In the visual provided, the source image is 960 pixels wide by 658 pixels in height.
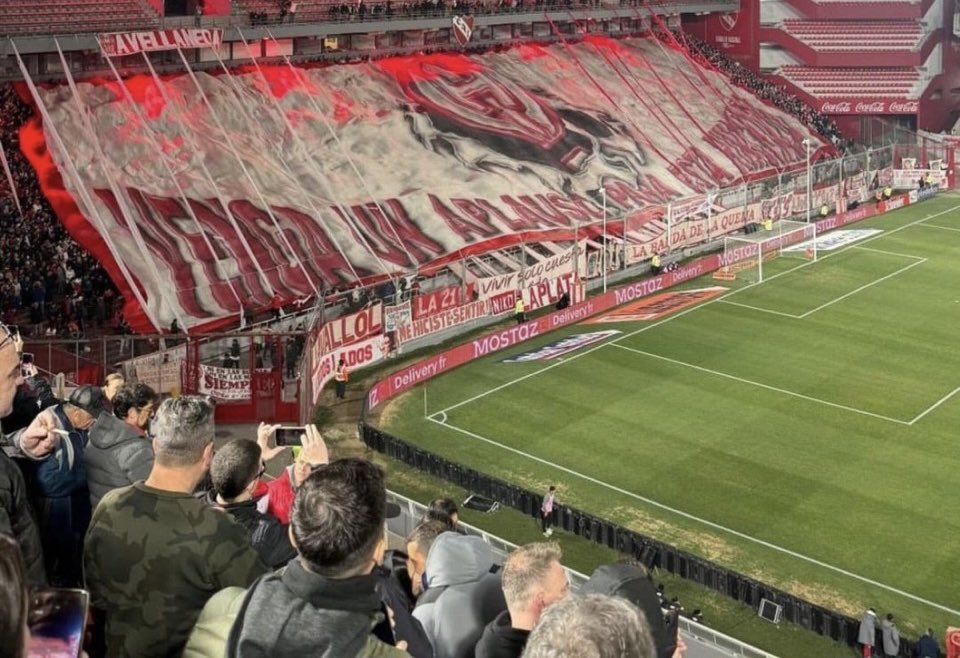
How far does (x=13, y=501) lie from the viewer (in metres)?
7.07

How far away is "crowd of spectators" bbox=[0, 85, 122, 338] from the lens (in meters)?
35.8

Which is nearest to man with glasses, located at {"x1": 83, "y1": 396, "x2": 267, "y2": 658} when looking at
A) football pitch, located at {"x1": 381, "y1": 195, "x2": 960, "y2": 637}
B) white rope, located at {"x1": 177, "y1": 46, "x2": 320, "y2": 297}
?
football pitch, located at {"x1": 381, "y1": 195, "x2": 960, "y2": 637}

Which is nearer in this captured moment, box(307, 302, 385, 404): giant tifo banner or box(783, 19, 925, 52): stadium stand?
box(307, 302, 385, 404): giant tifo banner

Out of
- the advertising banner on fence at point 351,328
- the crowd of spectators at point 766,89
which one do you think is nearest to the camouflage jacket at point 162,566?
the advertising banner on fence at point 351,328

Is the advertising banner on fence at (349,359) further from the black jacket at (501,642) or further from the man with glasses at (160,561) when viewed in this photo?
the black jacket at (501,642)

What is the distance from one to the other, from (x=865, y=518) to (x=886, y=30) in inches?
2266

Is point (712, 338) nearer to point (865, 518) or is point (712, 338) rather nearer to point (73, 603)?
point (865, 518)

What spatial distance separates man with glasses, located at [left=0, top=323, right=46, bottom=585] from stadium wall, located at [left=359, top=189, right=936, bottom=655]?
55.3 ft

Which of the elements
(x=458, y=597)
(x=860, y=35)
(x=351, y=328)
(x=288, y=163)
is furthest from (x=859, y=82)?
(x=458, y=597)

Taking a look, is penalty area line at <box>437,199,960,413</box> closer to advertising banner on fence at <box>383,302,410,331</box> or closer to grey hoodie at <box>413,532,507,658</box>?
advertising banner on fence at <box>383,302,410,331</box>

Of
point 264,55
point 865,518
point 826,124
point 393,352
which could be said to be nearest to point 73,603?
point 865,518

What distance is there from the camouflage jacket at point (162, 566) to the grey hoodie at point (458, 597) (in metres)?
1.32

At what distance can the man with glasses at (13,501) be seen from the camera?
7.02 m

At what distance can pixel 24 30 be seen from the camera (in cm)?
4509
